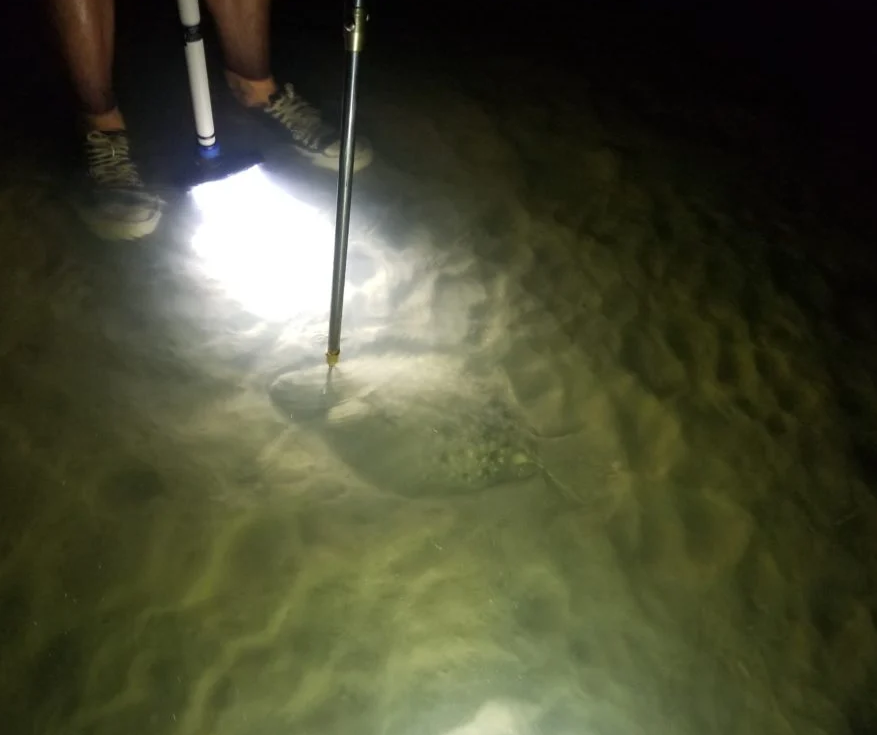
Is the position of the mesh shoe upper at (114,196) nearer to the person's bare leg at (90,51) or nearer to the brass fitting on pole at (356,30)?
the person's bare leg at (90,51)

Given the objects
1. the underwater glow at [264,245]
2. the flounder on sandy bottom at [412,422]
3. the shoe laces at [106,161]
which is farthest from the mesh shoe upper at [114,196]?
the flounder on sandy bottom at [412,422]

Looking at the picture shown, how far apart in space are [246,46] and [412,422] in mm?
1050

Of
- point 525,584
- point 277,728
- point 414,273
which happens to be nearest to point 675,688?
point 525,584

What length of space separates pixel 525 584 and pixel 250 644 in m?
0.43

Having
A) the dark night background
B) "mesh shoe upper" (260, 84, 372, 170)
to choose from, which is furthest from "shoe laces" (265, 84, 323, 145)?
the dark night background

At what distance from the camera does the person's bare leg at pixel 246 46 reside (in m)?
1.73

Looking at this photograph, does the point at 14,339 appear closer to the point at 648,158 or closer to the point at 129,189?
the point at 129,189

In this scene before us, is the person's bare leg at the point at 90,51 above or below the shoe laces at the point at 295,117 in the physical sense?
above

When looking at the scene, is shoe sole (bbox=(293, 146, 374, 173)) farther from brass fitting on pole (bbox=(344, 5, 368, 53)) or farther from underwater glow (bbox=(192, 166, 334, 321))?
brass fitting on pole (bbox=(344, 5, 368, 53))

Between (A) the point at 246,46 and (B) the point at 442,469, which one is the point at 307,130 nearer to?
(A) the point at 246,46

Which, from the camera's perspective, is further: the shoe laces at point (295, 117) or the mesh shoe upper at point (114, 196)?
the shoe laces at point (295, 117)

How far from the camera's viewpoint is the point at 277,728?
1053mm

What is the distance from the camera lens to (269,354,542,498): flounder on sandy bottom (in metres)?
1.34

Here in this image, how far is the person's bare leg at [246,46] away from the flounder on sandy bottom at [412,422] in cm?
86
